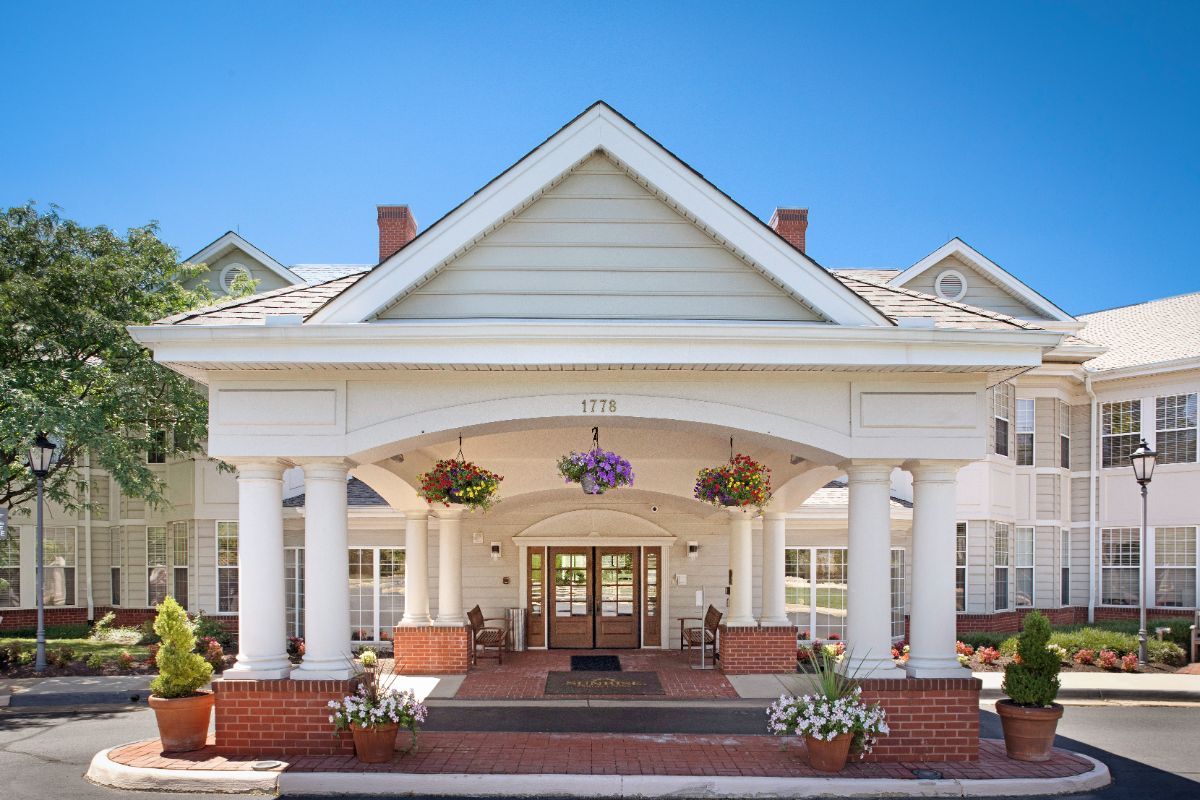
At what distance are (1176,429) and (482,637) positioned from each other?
15531 millimetres

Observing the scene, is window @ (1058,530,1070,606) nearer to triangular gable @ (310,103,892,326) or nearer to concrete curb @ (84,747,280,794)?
triangular gable @ (310,103,892,326)

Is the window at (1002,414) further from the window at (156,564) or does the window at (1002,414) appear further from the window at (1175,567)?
the window at (156,564)

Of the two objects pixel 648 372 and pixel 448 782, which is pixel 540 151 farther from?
pixel 448 782

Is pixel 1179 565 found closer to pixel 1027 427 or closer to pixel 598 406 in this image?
pixel 1027 427

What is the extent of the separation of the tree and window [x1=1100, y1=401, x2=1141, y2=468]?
64.6 ft

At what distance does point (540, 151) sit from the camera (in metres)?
10.2

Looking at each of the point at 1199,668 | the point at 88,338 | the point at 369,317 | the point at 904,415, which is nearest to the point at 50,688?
the point at 88,338

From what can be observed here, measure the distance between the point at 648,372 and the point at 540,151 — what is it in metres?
2.61

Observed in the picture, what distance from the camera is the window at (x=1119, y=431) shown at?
21.7 meters

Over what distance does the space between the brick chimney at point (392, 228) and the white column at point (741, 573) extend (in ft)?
23.6

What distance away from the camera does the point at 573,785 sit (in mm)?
9219

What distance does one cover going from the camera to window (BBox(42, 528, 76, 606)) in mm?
22609

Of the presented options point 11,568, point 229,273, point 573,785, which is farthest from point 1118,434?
point 11,568

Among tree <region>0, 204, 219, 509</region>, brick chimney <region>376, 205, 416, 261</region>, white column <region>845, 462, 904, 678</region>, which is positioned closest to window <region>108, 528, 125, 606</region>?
tree <region>0, 204, 219, 509</region>
